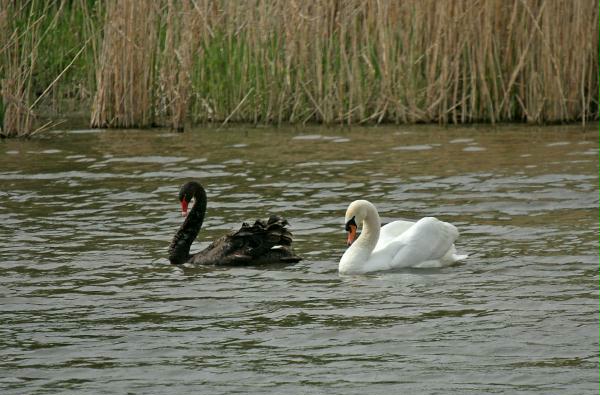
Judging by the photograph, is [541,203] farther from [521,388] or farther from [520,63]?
[521,388]

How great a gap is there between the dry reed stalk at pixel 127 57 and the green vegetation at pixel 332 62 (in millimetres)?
11

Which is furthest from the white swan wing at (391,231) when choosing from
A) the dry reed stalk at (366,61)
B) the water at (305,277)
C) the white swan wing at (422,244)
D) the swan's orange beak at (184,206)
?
the dry reed stalk at (366,61)

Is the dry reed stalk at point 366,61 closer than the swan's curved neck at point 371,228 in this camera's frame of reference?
No

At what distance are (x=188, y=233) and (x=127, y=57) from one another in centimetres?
651

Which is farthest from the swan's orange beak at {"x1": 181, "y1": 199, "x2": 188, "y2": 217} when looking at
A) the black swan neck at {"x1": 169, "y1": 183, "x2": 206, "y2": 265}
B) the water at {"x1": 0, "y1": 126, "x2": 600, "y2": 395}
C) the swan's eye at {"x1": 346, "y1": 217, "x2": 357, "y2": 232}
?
the swan's eye at {"x1": 346, "y1": 217, "x2": 357, "y2": 232}

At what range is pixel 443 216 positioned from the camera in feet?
36.8

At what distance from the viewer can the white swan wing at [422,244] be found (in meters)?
9.45

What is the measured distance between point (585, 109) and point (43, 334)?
956cm

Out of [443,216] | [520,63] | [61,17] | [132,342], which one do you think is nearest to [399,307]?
[132,342]

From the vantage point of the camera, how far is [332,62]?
16297 mm

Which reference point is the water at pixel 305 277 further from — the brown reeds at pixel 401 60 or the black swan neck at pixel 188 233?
the brown reeds at pixel 401 60

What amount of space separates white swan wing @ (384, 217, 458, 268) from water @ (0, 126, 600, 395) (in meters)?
0.12

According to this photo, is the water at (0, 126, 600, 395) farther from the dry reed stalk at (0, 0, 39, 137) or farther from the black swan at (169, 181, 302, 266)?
the dry reed stalk at (0, 0, 39, 137)

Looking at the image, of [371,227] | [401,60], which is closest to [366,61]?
[401,60]
